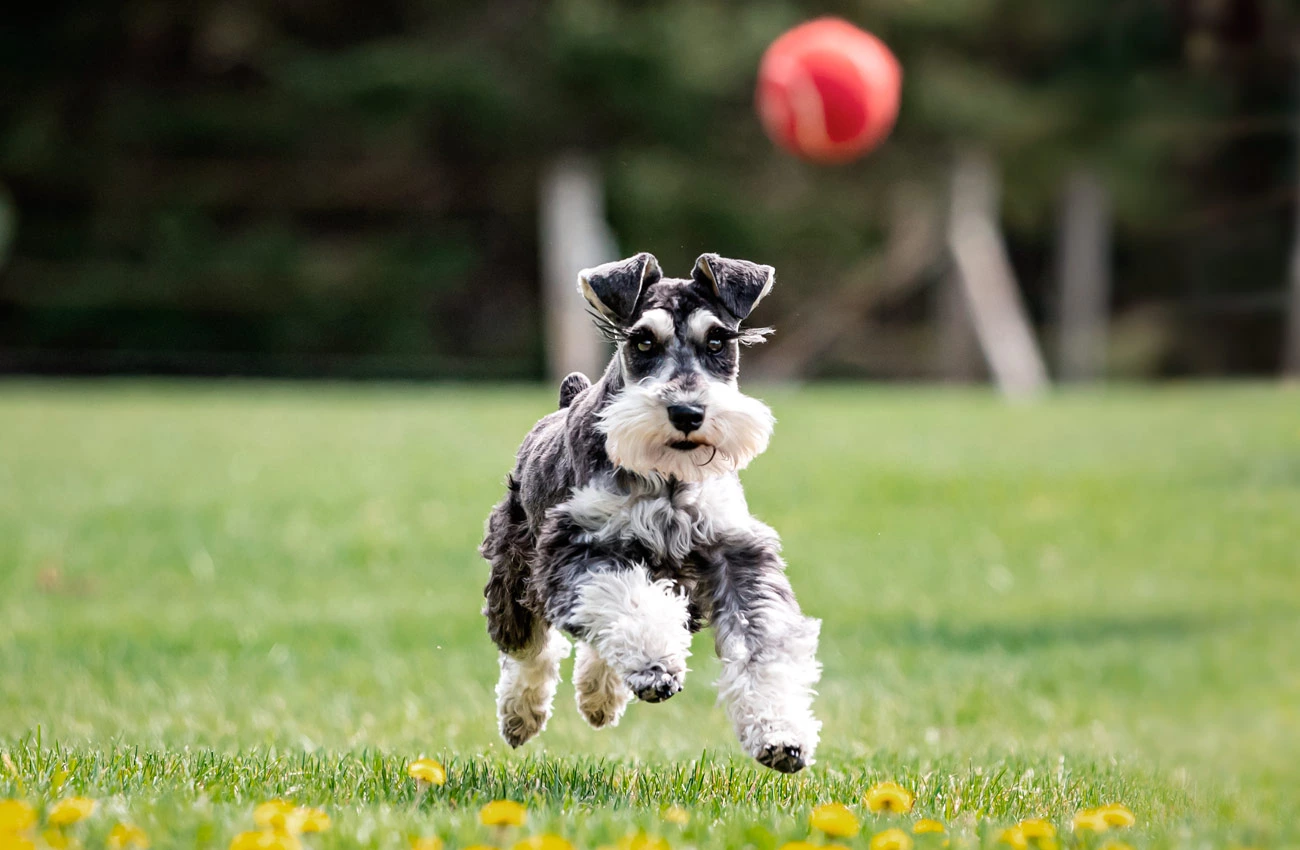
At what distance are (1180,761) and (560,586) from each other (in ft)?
12.0

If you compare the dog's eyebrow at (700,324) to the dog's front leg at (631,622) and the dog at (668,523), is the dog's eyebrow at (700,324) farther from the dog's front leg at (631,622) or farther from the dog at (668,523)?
the dog's front leg at (631,622)

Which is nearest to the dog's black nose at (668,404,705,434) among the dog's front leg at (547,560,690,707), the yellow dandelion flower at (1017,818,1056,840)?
the dog's front leg at (547,560,690,707)

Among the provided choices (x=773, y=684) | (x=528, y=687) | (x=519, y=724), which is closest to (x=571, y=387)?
(x=528, y=687)

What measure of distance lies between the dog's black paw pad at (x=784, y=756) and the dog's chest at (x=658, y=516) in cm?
57

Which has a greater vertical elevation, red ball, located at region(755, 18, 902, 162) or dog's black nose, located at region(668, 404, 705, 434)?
red ball, located at region(755, 18, 902, 162)

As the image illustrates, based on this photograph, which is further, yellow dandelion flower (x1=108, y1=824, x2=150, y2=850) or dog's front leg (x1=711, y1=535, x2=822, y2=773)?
dog's front leg (x1=711, y1=535, x2=822, y2=773)

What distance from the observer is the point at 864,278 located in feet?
84.4

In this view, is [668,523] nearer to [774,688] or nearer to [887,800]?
[774,688]

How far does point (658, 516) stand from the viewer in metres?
3.65

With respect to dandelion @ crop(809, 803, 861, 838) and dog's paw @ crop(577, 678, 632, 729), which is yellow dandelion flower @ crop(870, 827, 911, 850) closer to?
dandelion @ crop(809, 803, 861, 838)

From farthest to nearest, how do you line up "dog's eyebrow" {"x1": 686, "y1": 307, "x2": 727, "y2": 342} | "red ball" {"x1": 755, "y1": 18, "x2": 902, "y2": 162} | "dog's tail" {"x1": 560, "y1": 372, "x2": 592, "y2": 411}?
"red ball" {"x1": 755, "y1": 18, "x2": 902, "y2": 162} < "dog's tail" {"x1": 560, "y1": 372, "x2": 592, "y2": 411} < "dog's eyebrow" {"x1": 686, "y1": 307, "x2": 727, "y2": 342}

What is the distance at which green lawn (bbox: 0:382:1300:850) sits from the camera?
3809mm

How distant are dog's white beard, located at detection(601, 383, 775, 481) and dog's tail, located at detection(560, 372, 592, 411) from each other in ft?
2.15

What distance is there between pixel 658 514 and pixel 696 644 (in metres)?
4.31
